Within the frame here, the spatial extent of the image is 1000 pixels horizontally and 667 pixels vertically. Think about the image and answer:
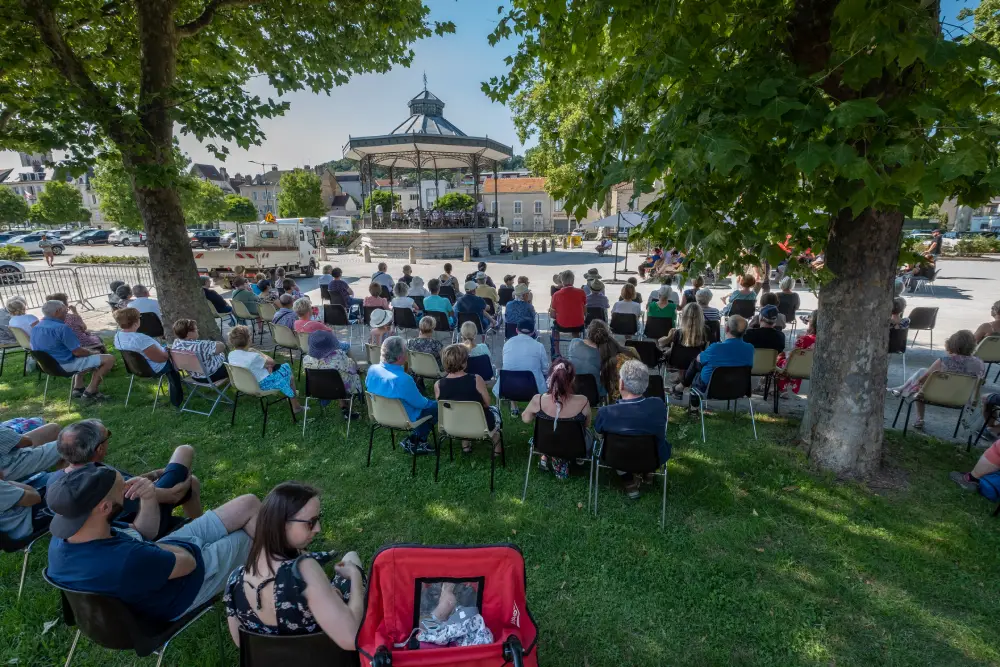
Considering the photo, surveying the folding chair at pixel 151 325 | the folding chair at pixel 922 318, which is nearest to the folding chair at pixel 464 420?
the folding chair at pixel 151 325

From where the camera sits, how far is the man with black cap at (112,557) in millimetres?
1996

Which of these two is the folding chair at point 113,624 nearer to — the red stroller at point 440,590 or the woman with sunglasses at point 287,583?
the woman with sunglasses at point 287,583

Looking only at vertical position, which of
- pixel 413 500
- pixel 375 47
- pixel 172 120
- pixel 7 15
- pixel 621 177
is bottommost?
pixel 413 500

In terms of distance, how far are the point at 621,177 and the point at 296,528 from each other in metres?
2.55

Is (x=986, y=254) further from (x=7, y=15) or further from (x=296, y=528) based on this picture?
(x=7, y=15)

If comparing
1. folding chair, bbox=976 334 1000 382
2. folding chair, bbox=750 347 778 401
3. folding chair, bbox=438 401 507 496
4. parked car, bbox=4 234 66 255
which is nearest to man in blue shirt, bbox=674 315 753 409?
folding chair, bbox=750 347 778 401

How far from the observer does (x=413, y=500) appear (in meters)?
4.01

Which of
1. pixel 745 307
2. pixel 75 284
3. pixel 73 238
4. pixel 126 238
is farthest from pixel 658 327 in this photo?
pixel 73 238

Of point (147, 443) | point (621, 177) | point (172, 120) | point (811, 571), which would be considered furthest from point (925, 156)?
point (172, 120)

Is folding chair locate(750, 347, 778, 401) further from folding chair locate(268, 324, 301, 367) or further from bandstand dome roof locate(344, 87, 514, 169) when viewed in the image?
bandstand dome roof locate(344, 87, 514, 169)

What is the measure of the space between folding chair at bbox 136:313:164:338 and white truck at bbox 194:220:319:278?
7911mm

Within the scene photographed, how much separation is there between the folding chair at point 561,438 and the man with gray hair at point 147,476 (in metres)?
2.39

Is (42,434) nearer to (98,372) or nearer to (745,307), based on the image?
(98,372)

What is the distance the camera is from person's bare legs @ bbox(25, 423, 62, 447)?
11.7 ft
